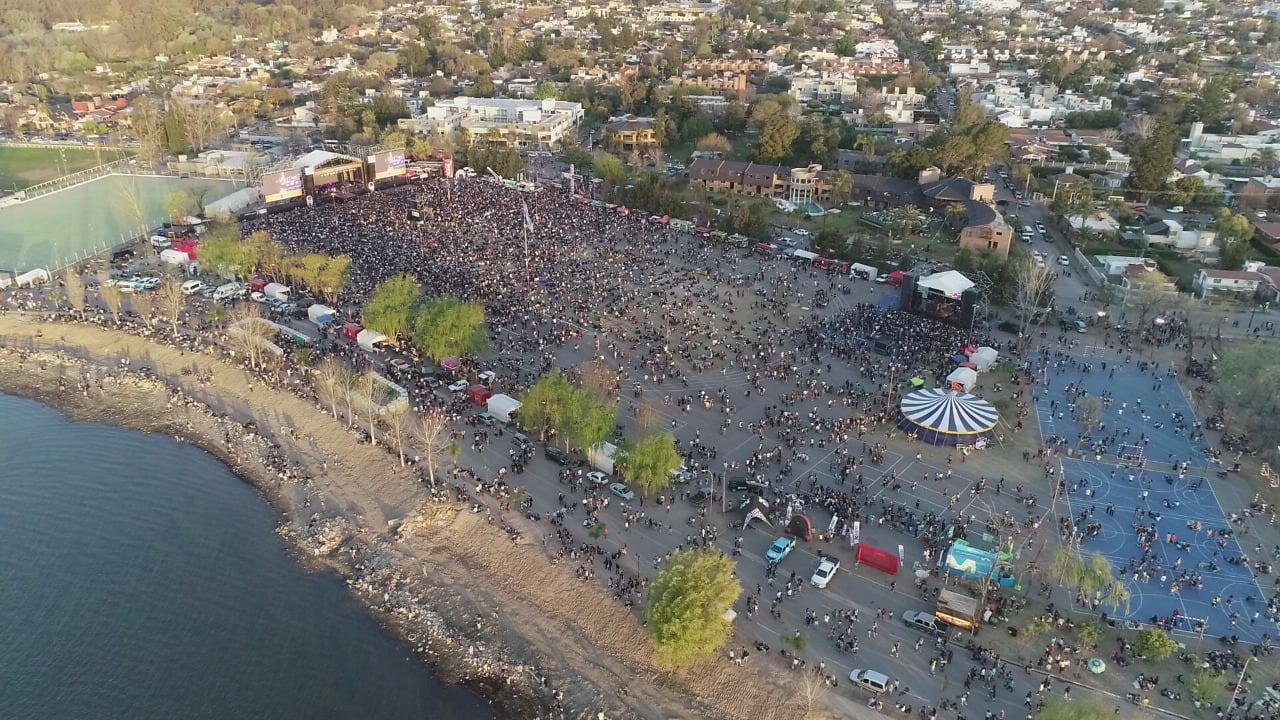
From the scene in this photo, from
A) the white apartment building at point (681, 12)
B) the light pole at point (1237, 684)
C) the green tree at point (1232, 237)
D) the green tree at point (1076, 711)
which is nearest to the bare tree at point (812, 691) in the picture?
the green tree at point (1076, 711)

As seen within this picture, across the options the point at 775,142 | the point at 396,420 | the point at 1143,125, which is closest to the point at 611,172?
the point at 775,142

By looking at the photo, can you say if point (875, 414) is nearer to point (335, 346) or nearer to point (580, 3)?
point (335, 346)

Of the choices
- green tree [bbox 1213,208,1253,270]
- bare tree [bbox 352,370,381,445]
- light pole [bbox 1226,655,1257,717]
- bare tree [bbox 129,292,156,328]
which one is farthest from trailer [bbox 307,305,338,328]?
green tree [bbox 1213,208,1253,270]

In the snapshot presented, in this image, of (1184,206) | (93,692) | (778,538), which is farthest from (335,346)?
(1184,206)

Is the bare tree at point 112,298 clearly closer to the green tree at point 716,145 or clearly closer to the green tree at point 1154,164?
the green tree at point 716,145

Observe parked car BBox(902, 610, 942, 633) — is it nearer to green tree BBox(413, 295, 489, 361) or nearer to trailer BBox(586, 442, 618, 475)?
trailer BBox(586, 442, 618, 475)
